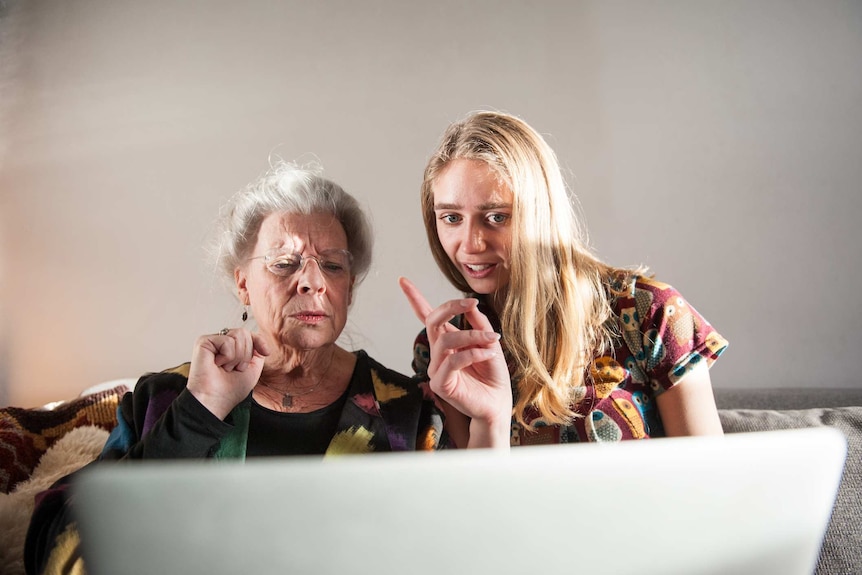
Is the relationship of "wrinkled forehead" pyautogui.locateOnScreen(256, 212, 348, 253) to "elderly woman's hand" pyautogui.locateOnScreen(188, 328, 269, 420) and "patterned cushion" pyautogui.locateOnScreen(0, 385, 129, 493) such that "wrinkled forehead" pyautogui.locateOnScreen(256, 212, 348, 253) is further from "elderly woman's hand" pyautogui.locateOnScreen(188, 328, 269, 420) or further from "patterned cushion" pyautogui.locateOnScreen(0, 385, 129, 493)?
"patterned cushion" pyautogui.locateOnScreen(0, 385, 129, 493)

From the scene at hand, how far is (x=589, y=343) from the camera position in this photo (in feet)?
3.43

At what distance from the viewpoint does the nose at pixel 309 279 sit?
92 centimetres

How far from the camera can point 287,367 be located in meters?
0.94

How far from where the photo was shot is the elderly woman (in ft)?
2.83

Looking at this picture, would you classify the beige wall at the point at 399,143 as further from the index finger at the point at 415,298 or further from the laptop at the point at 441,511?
the laptop at the point at 441,511

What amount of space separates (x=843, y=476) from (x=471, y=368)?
2.47 feet

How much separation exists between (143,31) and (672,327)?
1152 mm

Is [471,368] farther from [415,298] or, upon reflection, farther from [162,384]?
[162,384]

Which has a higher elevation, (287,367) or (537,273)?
(537,273)

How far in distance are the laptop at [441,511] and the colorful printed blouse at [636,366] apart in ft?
1.79

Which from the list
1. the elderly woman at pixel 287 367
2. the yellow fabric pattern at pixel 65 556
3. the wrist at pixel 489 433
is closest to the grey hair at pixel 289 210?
the elderly woman at pixel 287 367

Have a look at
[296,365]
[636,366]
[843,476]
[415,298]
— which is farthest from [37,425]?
[843,476]

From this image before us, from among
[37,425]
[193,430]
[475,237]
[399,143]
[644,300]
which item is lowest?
[37,425]

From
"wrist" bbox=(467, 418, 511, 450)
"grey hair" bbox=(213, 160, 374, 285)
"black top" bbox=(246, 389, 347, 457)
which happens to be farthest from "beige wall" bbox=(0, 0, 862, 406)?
"wrist" bbox=(467, 418, 511, 450)
